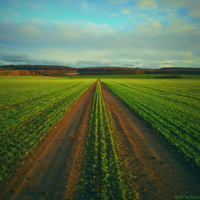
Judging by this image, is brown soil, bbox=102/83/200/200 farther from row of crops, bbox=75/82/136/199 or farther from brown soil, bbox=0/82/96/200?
brown soil, bbox=0/82/96/200

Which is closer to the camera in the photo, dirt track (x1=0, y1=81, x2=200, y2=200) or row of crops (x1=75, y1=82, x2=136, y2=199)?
row of crops (x1=75, y1=82, x2=136, y2=199)

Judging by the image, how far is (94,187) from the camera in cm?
386

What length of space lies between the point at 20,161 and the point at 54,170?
1759 millimetres

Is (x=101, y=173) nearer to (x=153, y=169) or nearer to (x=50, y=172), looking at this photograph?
(x=50, y=172)

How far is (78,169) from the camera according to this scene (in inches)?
183

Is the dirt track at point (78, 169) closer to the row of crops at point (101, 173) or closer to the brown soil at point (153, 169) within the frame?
the brown soil at point (153, 169)

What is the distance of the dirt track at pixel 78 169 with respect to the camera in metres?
3.78

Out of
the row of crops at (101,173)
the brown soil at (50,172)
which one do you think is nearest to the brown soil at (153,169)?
the row of crops at (101,173)

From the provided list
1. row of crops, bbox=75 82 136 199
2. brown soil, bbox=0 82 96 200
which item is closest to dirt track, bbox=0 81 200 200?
brown soil, bbox=0 82 96 200

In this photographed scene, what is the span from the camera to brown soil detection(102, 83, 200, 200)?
385 centimetres

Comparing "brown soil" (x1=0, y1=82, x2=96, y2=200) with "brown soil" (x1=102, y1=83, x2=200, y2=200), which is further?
"brown soil" (x1=102, y1=83, x2=200, y2=200)

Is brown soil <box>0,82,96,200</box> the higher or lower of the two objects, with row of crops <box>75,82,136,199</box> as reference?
lower

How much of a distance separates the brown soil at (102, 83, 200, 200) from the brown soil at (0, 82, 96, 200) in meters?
2.27

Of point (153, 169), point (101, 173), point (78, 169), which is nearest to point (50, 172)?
point (78, 169)
